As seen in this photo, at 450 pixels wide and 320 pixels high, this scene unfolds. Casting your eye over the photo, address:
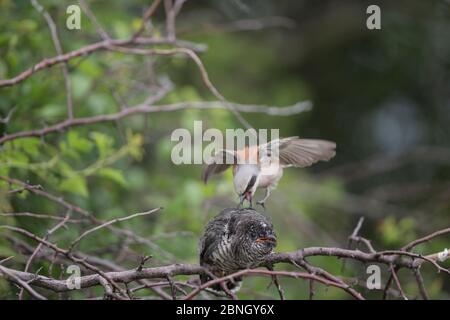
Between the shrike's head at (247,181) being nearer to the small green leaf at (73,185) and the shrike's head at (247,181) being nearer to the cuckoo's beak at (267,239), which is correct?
the cuckoo's beak at (267,239)

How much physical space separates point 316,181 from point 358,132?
6.48 ft

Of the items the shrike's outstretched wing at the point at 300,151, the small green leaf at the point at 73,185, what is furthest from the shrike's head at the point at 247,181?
the small green leaf at the point at 73,185

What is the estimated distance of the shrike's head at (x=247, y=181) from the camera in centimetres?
376

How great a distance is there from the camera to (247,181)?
3.77m

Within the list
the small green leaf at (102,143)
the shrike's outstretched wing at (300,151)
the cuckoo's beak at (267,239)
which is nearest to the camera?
the cuckoo's beak at (267,239)

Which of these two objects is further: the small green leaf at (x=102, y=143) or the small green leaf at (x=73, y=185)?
the small green leaf at (x=102, y=143)

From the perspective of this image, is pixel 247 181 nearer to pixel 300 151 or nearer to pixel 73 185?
pixel 300 151

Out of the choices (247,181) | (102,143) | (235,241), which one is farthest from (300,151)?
(102,143)

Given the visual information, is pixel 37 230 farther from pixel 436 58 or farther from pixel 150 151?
pixel 436 58

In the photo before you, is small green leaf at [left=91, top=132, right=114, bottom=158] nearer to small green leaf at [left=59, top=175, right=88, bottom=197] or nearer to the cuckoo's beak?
small green leaf at [left=59, top=175, right=88, bottom=197]

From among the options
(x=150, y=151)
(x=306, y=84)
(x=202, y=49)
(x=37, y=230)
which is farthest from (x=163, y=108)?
(x=306, y=84)

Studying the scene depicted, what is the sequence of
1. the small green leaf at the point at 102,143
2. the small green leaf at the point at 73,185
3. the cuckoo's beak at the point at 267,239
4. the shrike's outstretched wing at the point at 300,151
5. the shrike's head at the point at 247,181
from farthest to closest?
the small green leaf at the point at 102,143 → the small green leaf at the point at 73,185 → the shrike's outstretched wing at the point at 300,151 → the shrike's head at the point at 247,181 → the cuckoo's beak at the point at 267,239

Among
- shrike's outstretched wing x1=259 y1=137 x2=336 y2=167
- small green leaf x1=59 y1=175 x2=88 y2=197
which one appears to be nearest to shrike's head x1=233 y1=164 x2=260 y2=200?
shrike's outstretched wing x1=259 y1=137 x2=336 y2=167

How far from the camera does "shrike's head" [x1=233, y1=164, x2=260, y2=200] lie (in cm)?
376
